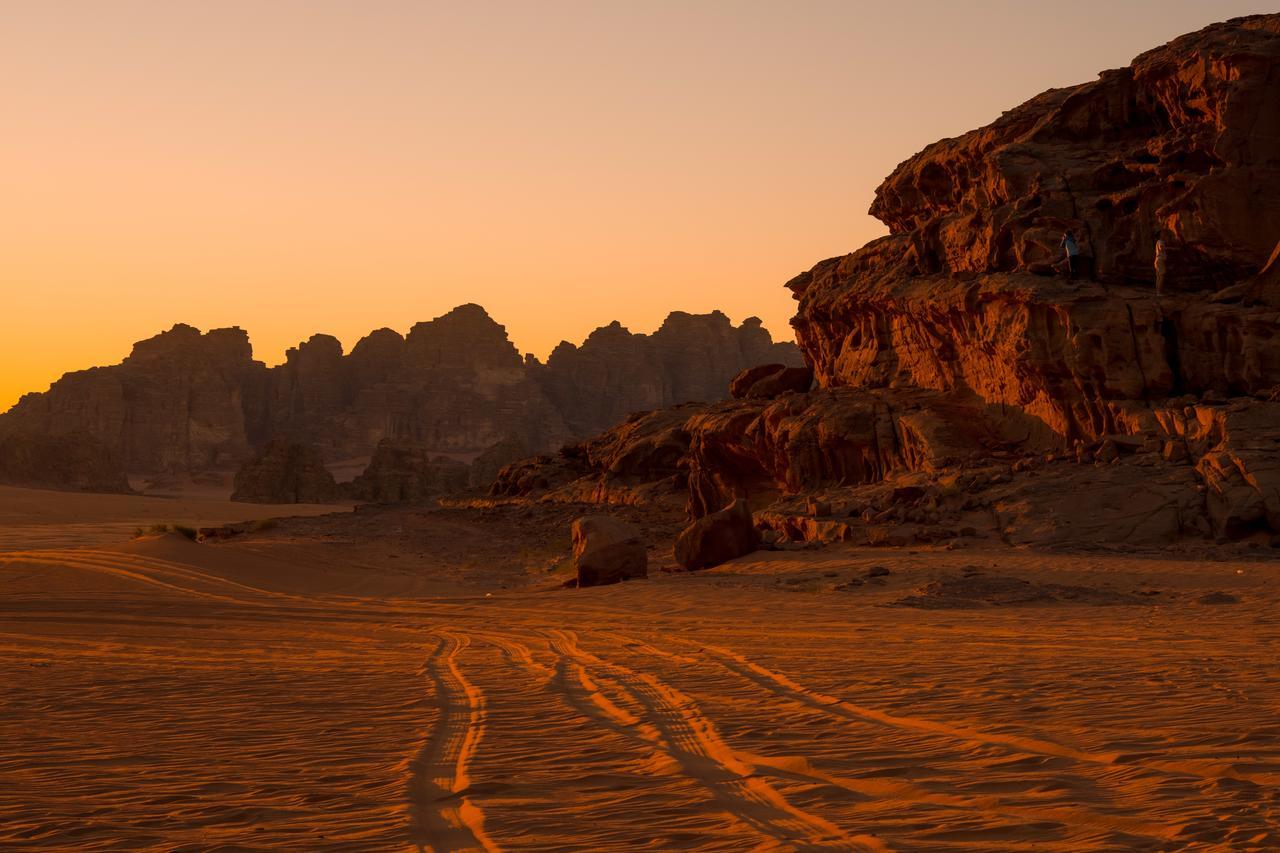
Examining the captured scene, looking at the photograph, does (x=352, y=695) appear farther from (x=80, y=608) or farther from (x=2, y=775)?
(x=80, y=608)

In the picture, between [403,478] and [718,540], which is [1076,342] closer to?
[718,540]

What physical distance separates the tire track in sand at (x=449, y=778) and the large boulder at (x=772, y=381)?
93.4ft

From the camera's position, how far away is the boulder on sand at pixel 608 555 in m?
20.1

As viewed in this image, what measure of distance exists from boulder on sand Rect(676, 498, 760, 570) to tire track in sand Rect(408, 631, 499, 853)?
42.1 ft

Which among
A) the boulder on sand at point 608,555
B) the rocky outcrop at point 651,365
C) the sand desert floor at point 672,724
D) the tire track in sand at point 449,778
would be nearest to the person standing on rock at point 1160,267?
the sand desert floor at point 672,724

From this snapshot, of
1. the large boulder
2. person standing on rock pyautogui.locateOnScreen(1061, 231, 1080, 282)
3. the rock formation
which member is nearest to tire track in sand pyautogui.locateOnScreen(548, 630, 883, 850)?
the rock formation

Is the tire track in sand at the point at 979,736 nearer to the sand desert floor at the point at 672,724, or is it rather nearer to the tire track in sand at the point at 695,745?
the sand desert floor at the point at 672,724

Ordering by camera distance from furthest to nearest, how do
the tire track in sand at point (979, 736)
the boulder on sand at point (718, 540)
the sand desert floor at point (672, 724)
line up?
1. the boulder on sand at point (718, 540)
2. the tire track in sand at point (979, 736)
3. the sand desert floor at point (672, 724)

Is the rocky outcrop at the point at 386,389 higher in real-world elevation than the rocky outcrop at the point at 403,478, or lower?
higher

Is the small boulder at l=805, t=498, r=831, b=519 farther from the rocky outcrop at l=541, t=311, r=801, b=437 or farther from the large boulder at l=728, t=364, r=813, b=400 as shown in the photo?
the rocky outcrop at l=541, t=311, r=801, b=437

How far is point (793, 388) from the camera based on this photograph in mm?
36312

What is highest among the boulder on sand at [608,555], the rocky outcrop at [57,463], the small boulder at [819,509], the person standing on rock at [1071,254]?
the person standing on rock at [1071,254]

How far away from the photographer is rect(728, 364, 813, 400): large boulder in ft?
118

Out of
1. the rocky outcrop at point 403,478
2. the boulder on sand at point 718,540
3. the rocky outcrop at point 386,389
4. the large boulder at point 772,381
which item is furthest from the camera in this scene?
the rocky outcrop at point 386,389
